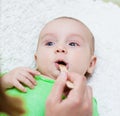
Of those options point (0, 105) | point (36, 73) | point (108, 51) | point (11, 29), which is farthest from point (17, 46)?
point (0, 105)

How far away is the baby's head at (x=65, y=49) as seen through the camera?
1.23 metres

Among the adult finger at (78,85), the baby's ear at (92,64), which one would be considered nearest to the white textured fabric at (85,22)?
the baby's ear at (92,64)

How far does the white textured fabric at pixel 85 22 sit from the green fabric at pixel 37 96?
0.18m

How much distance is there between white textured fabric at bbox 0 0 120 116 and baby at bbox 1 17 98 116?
0.08 meters

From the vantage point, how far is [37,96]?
115 cm

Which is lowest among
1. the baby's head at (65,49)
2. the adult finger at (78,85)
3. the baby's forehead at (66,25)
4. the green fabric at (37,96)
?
the green fabric at (37,96)

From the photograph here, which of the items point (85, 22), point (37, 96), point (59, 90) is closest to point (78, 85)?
point (59, 90)

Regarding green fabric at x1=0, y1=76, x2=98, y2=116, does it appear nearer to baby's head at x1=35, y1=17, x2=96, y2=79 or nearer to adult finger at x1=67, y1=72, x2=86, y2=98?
baby's head at x1=35, y1=17, x2=96, y2=79

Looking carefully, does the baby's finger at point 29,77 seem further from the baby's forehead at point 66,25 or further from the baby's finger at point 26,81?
the baby's forehead at point 66,25

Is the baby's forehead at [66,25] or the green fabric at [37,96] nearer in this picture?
the green fabric at [37,96]

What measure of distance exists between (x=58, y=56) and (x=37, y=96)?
166mm

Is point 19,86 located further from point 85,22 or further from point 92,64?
point 85,22

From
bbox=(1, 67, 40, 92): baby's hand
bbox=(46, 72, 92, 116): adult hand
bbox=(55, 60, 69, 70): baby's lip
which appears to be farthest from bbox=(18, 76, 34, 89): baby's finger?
bbox=(46, 72, 92, 116): adult hand

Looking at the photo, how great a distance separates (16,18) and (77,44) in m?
0.34
